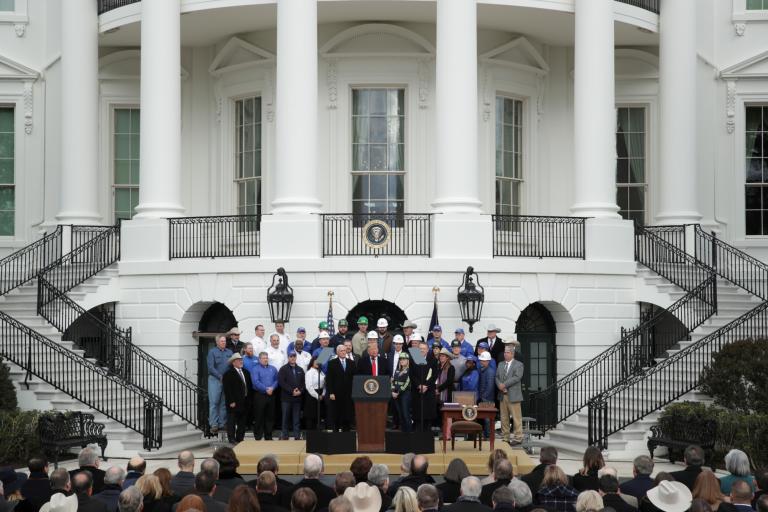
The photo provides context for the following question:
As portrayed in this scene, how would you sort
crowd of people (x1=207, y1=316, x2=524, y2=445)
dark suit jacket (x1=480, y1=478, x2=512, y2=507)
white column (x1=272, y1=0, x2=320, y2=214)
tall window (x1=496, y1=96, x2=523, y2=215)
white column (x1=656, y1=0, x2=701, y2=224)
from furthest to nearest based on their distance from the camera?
1. tall window (x1=496, y1=96, x2=523, y2=215)
2. white column (x1=656, y1=0, x2=701, y2=224)
3. white column (x1=272, y1=0, x2=320, y2=214)
4. crowd of people (x1=207, y1=316, x2=524, y2=445)
5. dark suit jacket (x1=480, y1=478, x2=512, y2=507)

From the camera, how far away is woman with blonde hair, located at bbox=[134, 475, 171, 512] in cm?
1366

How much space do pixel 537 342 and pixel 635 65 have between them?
29.4ft

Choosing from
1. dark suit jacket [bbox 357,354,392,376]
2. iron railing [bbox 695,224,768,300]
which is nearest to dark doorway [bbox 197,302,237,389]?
dark suit jacket [bbox 357,354,392,376]

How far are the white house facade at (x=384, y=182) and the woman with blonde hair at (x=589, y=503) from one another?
14.3m

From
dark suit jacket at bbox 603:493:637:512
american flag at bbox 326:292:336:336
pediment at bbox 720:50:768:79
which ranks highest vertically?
pediment at bbox 720:50:768:79

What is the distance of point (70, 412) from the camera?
25.9 m

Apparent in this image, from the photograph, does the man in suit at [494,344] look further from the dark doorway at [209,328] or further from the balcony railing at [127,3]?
the balcony railing at [127,3]

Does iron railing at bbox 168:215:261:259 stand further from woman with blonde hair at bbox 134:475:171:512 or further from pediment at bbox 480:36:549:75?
woman with blonde hair at bbox 134:475:171:512

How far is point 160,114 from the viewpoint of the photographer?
3169 centimetres

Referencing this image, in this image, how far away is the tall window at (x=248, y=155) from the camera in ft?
116

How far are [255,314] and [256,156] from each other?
20.3 ft

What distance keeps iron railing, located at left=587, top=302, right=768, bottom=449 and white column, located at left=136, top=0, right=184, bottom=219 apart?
10.8 m

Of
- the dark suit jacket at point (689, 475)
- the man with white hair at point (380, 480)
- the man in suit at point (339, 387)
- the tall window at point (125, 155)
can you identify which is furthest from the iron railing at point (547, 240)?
the man with white hair at point (380, 480)

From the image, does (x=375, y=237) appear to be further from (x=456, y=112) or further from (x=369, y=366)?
(x=369, y=366)
